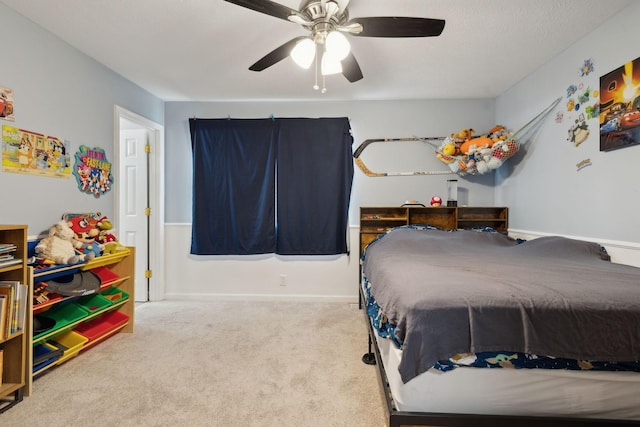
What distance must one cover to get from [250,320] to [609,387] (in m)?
2.48

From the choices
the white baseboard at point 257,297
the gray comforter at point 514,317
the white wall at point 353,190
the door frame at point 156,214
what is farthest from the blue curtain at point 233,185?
the gray comforter at point 514,317

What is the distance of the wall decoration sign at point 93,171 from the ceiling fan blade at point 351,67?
2.13m

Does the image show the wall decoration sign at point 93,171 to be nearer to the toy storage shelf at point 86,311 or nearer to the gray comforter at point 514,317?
the toy storage shelf at point 86,311

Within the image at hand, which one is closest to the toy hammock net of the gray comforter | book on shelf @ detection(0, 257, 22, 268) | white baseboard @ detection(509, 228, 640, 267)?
white baseboard @ detection(509, 228, 640, 267)

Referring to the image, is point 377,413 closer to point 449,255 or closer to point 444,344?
point 444,344

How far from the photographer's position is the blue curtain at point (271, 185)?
3346 mm

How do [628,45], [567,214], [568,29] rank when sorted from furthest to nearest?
1. [567,214]
2. [568,29]
3. [628,45]

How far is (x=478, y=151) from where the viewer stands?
290cm

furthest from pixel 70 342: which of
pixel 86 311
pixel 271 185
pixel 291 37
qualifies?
pixel 291 37

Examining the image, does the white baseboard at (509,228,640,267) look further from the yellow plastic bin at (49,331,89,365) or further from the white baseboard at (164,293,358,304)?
the yellow plastic bin at (49,331,89,365)

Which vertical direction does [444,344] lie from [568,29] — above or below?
below

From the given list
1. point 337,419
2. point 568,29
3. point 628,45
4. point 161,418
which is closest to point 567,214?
point 628,45

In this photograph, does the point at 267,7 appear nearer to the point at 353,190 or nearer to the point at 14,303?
the point at 14,303

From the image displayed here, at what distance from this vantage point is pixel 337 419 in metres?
1.50
